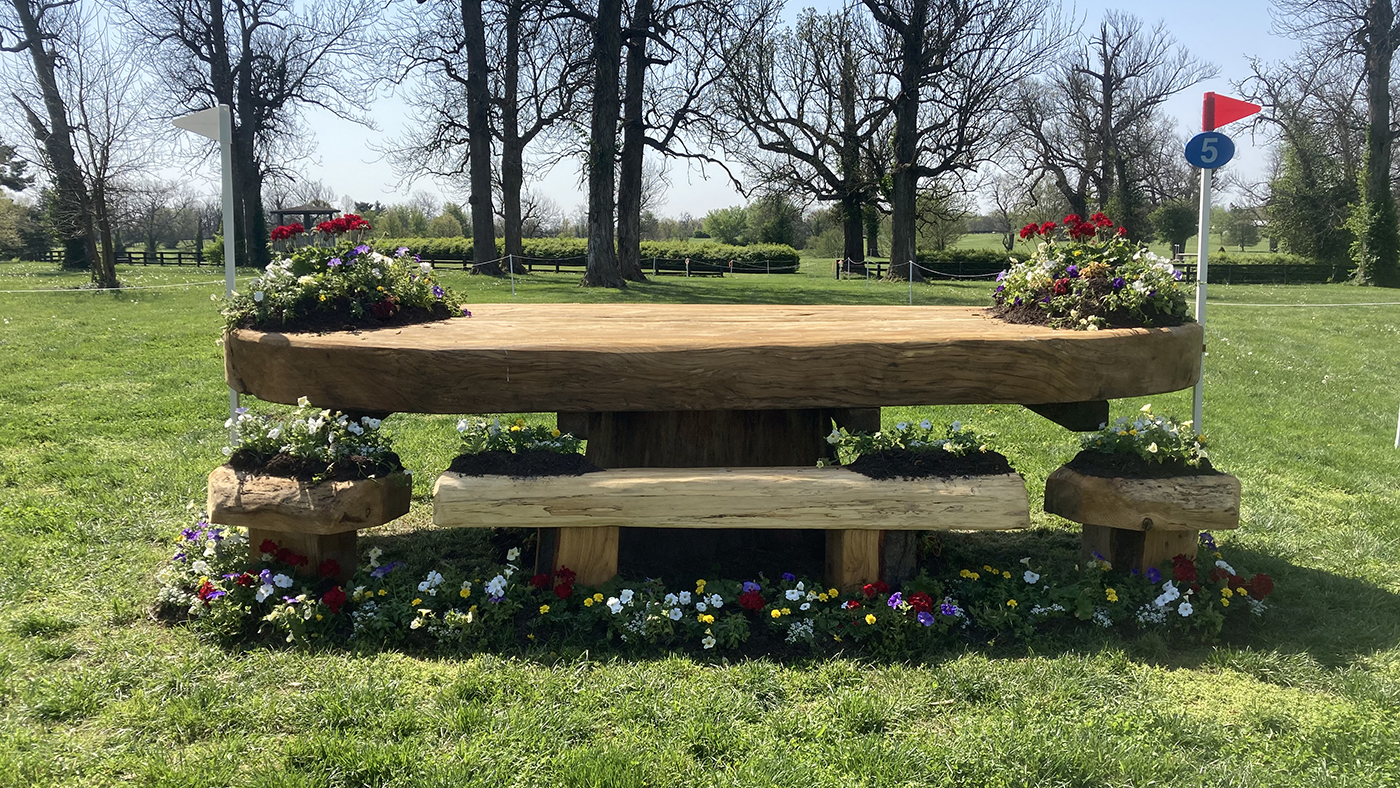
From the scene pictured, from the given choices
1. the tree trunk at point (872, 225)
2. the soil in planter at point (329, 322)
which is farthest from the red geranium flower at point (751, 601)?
the tree trunk at point (872, 225)

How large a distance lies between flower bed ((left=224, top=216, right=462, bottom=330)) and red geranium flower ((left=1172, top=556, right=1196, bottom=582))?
3496 mm

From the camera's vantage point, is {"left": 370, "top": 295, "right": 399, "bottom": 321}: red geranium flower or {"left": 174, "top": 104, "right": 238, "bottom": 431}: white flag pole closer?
{"left": 174, "top": 104, "right": 238, "bottom": 431}: white flag pole

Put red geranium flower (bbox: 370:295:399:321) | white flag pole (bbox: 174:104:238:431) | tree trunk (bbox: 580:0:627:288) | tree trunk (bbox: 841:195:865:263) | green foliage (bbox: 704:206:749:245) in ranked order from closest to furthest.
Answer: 1. white flag pole (bbox: 174:104:238:431)
2. red geranium flower (bbox: 370:295:399:321)
3. tree trunk (bbox: 580:0:627:288)
4. tree trunk (bbox: 841:195:865:263)
5. green foliage (bbox: 704:206:749:245)

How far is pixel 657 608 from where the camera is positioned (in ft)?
11.1

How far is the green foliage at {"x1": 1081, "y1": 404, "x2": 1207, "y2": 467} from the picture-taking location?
3.61m

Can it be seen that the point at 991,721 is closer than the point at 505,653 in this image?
Yes

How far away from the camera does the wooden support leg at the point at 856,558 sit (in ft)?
11.8

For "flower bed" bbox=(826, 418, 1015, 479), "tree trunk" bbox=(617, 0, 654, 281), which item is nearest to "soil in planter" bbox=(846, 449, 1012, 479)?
"flower bed" bbox=(826, 418, 1015, 479)

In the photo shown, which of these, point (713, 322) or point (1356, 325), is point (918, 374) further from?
point (1356, 325)

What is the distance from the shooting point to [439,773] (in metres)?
2.44

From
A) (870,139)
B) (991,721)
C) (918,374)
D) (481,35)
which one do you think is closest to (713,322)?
(918,374)

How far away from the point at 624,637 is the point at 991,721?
1310 millimetres

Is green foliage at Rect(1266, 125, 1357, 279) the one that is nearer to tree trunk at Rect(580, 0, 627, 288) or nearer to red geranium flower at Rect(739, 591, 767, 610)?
tree trunk at Rect(580, 0, 627, 288)

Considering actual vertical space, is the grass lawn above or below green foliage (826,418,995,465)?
below
